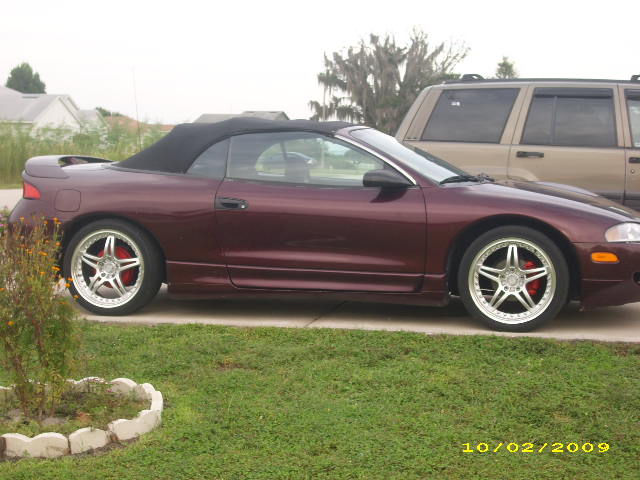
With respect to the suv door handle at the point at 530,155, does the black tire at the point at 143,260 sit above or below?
below

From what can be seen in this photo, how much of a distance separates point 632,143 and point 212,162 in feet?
13.1

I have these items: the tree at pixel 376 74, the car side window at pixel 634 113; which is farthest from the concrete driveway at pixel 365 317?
the tree at pixel 376 74

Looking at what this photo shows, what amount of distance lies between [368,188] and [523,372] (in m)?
1.98

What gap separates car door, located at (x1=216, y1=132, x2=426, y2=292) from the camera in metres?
6.63

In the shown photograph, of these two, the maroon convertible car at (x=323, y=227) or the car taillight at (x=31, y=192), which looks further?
the car taillight at (x=31, y=192)

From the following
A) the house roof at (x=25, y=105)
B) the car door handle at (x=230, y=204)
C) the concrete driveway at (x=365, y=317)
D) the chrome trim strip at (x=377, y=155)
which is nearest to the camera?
the concrete driveway at (x=365, y=317)

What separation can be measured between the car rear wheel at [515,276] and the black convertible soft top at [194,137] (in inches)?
A: 57.6

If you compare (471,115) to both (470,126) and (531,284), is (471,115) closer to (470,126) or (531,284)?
(470,126)

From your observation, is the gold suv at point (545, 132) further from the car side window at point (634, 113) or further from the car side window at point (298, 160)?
the car side window at point (298, 160)

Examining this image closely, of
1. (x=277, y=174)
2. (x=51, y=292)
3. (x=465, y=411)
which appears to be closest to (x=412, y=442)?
(x=465, y=411)

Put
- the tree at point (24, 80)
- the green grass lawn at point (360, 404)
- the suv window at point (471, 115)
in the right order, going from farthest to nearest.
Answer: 1. the tree at point (24, 80)
2. the suv window at point (471, 115)
3. the green grass lawn at point (360, 404)

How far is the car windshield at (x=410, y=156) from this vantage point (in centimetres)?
692

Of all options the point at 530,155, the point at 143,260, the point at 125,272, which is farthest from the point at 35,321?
the point at 530,155

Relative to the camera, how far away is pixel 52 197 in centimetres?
718
